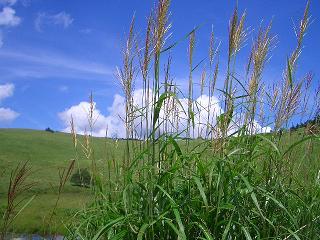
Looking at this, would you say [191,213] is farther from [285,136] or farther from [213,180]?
[285,136]

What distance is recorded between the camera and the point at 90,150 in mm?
4418

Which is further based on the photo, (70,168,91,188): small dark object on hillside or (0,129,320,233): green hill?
(70,168,91,188): small dark object on hillside

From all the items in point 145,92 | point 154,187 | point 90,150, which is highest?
point 145,92

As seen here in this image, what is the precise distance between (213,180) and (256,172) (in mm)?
366

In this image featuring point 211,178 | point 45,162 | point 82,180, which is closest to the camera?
point 211,178

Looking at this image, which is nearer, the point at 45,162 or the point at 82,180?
the point at 82,180

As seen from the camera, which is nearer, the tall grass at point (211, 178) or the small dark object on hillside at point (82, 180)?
the tall grass at point (211, 178)

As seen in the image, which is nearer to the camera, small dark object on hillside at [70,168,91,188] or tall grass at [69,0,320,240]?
tall grass at [69,0,320,240]

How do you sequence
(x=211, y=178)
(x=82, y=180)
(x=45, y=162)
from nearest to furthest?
(x=211, y=178)
(x=82, y=180)
(x=45, y=162)

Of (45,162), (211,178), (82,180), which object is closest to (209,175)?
(211,178)

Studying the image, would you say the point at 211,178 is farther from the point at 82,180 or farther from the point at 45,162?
the point at 45,162

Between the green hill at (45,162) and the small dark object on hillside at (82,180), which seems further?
the small dark object on hillside at (82,180)

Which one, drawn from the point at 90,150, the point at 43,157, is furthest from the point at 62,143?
the point at 90,150

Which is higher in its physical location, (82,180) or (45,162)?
(45,162)
